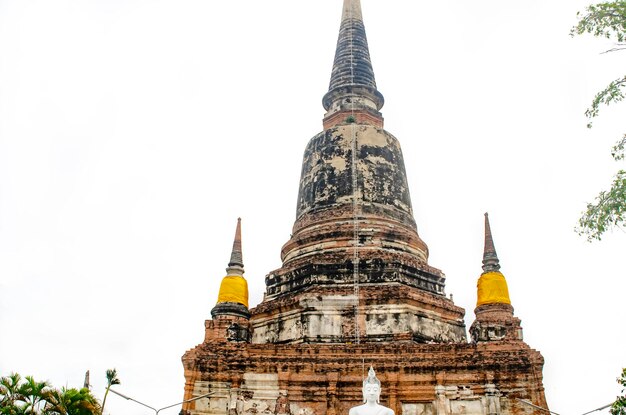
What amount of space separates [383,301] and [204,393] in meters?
5.25

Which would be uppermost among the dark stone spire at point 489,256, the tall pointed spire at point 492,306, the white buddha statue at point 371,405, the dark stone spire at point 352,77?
the dark stone spire at point 352,77

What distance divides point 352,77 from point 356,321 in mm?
10111

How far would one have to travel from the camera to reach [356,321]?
1712 cm

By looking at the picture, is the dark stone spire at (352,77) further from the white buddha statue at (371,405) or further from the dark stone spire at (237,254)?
the white buddha statue at (371,405)

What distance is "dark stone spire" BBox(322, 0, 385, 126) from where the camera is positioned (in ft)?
75.7

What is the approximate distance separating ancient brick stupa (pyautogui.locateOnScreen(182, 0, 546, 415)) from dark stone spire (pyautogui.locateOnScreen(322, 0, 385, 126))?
1.22 ft

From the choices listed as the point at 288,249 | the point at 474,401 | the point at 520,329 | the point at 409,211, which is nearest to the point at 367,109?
the point at 409,211

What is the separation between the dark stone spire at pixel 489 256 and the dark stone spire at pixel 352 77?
6.76 metres

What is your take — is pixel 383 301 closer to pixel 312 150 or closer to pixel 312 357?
pixel 312 357

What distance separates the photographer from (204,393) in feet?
51.7

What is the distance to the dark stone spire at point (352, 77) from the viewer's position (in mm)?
23062

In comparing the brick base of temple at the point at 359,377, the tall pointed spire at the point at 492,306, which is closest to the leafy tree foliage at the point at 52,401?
the brick base of temple at the point at 359,377

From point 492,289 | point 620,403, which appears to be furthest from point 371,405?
point 492,289

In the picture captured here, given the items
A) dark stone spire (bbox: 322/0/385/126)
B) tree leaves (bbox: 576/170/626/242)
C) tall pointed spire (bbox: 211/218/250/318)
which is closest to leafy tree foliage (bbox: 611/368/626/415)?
tree leaves (bbox: 576/170/626/242)
